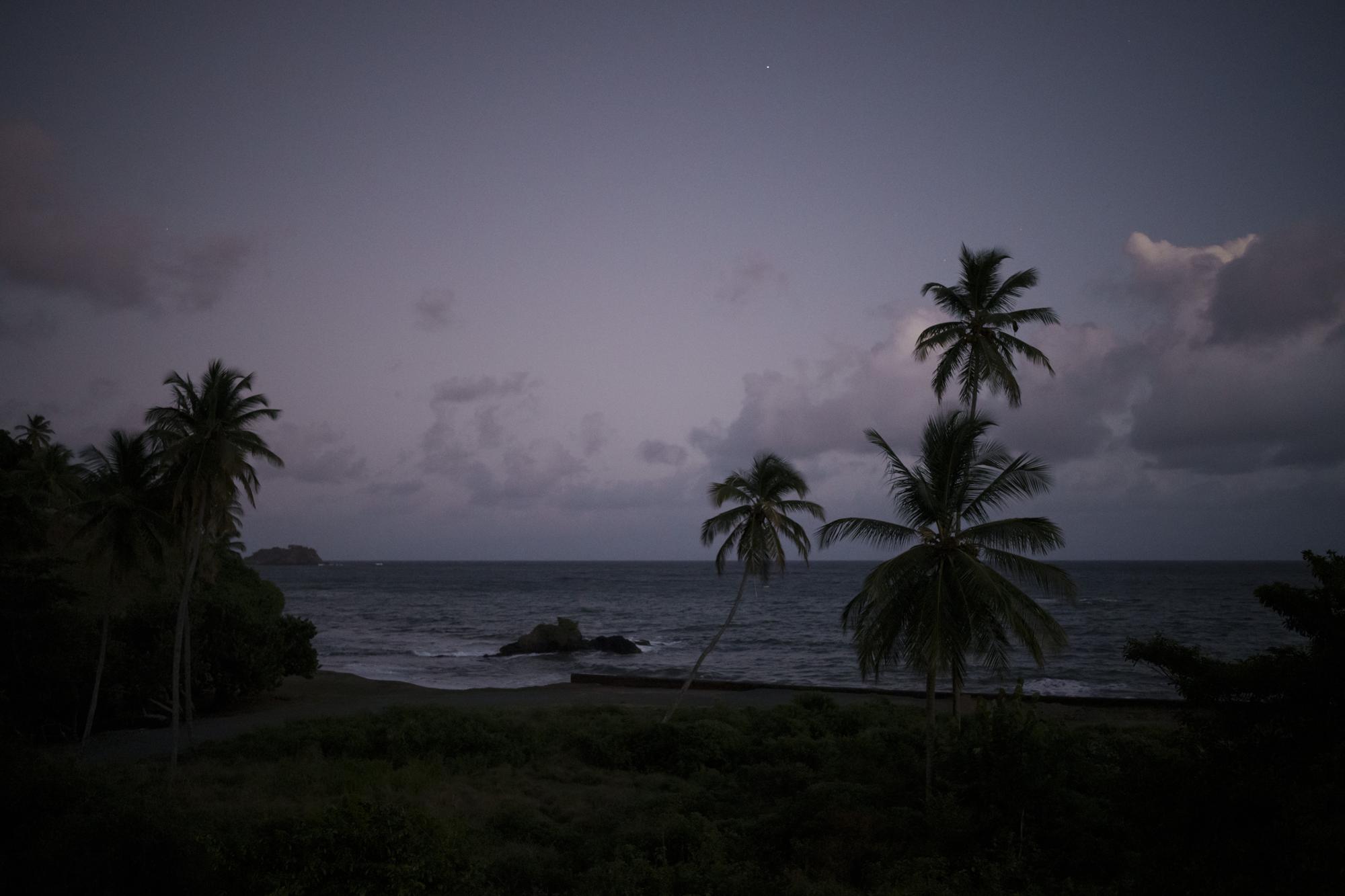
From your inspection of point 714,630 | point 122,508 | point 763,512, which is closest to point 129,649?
point 122,508

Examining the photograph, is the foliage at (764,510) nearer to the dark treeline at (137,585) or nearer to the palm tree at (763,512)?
the palm tree at (763,512)

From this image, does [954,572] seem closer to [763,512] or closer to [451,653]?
[763,512]

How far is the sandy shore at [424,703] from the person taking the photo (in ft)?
80.5

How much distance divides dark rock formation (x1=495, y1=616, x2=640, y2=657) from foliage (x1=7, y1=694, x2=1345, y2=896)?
3364 centimetres

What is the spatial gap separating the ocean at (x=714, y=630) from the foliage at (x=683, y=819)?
11.7ft

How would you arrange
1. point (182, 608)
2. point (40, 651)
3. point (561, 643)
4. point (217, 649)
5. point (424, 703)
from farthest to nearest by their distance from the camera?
point (561, 643) → point (424, 703) → point (217, 649) → point (40, 651) → point (182, 608)

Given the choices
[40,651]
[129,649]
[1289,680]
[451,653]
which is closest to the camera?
[1289,680]

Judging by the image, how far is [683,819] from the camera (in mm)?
14219

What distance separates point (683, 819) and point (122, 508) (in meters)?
16.7

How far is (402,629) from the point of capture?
69.7 metres

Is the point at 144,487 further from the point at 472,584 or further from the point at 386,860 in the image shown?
the point at 472,584

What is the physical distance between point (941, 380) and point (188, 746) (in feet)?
78.0

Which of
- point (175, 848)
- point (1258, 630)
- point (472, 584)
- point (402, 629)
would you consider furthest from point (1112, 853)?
point (472, 584)

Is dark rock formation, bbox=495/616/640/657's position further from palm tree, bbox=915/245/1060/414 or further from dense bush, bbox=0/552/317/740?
palm tree, bbox=915/245/1060/414
